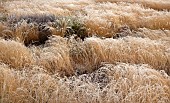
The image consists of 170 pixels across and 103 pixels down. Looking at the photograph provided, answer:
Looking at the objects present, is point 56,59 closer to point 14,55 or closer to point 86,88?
point 14,55

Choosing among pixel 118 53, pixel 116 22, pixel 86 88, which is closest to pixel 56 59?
pixel 118 53

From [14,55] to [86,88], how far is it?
4.69ft

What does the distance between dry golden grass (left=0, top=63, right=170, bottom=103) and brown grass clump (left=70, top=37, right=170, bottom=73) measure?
805 mm

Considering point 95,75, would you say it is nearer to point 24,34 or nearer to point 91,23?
point 24,34

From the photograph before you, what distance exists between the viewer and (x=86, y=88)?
11.6ft

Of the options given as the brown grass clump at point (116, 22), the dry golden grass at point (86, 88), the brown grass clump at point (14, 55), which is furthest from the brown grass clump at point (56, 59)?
the brown grass clump at point (116, 22)

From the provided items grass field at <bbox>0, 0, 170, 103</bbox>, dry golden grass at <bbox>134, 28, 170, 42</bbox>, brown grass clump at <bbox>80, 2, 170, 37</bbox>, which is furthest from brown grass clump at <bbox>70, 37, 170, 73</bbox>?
brown grass clump at <bbox>80, 2, 170, 37</bbox>

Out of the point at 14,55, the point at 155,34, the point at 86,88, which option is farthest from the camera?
the point at 155,34

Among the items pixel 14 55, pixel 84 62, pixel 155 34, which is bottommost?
pixel 84 62

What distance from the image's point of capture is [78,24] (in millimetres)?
6676

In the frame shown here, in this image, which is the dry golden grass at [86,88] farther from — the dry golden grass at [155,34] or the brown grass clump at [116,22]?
the brown grass clump at [116,22]

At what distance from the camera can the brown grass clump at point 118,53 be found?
479 centimetres

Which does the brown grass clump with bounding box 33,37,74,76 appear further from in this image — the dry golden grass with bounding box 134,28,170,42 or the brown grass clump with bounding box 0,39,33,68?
the dry golden grass with bounding box 134,28,170,42

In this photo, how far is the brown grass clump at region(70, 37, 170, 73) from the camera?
479 cm
